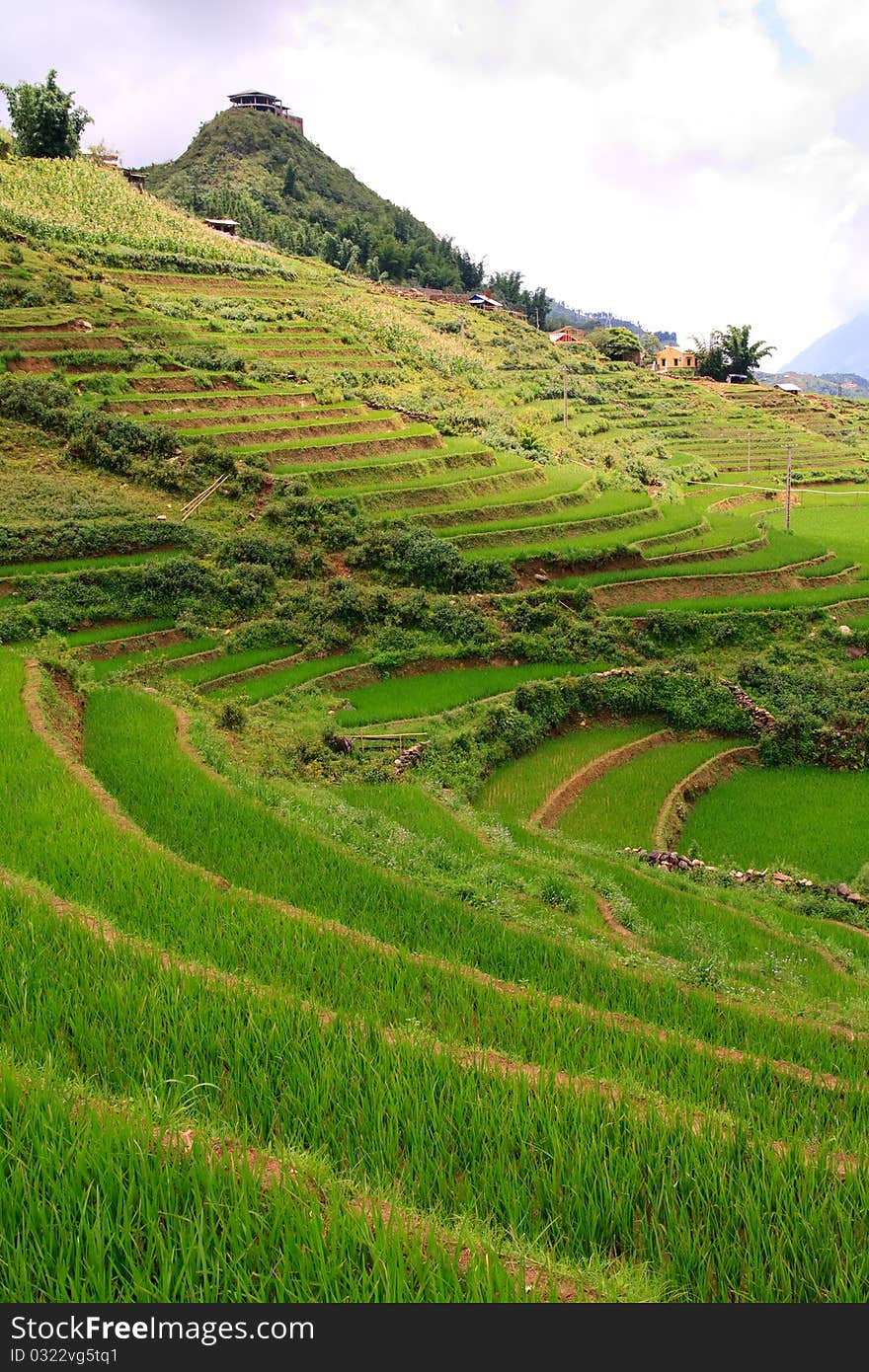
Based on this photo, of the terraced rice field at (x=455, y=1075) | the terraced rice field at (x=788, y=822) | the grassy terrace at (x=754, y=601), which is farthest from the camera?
the grassy terrace at (x=754, y=601)

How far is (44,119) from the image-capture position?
51.6 metres

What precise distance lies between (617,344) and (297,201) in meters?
48.6

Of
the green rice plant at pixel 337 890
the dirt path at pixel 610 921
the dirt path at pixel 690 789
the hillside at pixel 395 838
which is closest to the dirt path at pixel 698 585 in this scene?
the hillside at pixel 395 838

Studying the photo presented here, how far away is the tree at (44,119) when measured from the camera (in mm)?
50906

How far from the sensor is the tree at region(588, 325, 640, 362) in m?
67.1

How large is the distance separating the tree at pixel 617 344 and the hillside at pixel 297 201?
24.7m

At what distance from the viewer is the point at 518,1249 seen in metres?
2.18

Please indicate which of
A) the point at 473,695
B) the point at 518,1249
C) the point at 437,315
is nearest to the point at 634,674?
the point at 473,695

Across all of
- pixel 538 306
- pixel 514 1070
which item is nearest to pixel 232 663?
pixel 514 1070

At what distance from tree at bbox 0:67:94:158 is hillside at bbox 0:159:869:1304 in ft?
71.2

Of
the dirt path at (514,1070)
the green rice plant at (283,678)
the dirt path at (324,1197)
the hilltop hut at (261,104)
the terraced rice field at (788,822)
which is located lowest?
the terraced rice field at (788,822)

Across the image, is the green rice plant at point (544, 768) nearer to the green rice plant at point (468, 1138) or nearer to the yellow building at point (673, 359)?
the green rice plant at point (468, 1138)

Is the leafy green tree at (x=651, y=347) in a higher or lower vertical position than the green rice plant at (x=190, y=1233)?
higher

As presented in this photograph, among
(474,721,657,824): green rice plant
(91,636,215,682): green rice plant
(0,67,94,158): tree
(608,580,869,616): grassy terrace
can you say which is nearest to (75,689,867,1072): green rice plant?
(474,721,657,824): green rice plant
